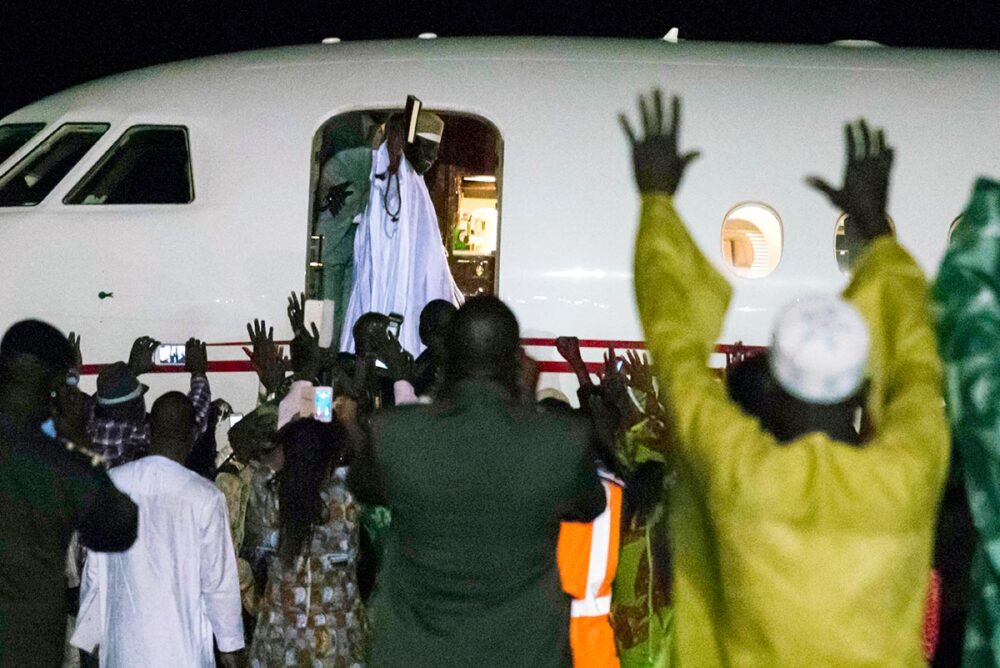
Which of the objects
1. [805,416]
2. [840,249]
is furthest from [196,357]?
[805,416]

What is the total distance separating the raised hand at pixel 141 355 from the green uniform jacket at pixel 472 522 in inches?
181

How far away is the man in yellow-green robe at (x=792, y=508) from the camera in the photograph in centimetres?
292

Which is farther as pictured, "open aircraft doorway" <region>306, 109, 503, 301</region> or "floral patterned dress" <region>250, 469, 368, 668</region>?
"open aircraft doorway" <region>306, 109, 503, 301</region>

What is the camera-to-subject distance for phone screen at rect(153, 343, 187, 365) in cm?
804

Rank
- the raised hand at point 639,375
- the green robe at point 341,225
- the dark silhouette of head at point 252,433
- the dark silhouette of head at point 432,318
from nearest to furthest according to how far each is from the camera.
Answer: the dark silhouette of head at point 252,433, the raised hand at point 639,375, the dark silhouette of head at point 432,318, the green robe at point 341,225

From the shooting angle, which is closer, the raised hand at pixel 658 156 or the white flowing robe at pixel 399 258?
the raised hand at pixel 658 156

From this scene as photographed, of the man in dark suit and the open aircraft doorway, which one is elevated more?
the open aircraft doorway

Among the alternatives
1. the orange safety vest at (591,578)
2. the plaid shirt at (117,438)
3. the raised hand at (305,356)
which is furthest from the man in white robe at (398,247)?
the orange safety vest at (591,578)

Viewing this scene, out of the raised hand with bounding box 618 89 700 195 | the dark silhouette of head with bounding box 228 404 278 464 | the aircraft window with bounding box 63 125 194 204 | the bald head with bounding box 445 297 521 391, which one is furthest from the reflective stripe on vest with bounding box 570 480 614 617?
the aircraft window with bounding box 63 125 194 204

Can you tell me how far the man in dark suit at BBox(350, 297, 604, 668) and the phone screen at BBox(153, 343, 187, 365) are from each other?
15.5ft

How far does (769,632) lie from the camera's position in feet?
9.82

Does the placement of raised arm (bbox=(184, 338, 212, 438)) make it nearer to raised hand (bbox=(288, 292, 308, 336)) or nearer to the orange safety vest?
raised hand (bbox=(288, 292, 308, 336))

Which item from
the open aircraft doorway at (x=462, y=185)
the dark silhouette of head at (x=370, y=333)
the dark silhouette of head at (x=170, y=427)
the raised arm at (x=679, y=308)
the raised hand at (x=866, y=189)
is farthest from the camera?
the open aircraft doorway at (x=462, y=185)

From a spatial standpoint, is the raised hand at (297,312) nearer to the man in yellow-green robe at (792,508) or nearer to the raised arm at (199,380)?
the raised arm at (199,380)
